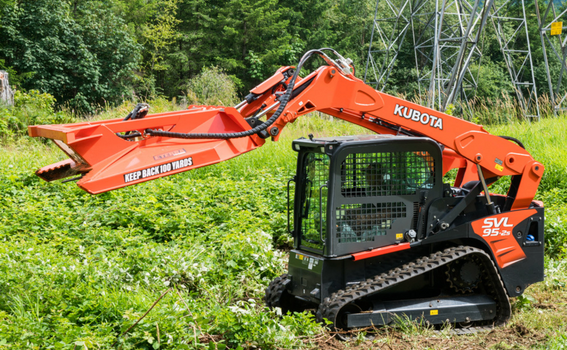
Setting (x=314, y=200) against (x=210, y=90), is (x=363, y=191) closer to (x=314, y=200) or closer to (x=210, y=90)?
(x=314, y=200)

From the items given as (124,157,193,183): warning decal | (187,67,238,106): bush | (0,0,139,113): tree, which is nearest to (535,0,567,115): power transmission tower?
(187,67,238,106): bush

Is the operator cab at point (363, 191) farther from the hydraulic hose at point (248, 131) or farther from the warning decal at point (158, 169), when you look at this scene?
the warning decal at point (158, 169)

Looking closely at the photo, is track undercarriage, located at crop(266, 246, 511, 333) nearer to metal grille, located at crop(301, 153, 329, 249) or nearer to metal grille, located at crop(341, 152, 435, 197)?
metal grille, located at crop(301, 153, 329, 249)

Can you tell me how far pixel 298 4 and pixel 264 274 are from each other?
1472 inches

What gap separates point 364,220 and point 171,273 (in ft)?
6.44

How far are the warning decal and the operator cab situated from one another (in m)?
1.21

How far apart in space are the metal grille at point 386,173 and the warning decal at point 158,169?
4.48ft

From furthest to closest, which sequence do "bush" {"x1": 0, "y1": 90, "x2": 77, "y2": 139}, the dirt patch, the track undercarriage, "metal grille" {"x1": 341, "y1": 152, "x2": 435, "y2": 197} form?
"bush" {"x1": 0, "y1": 90, "x2": 77, "y2": 139}
"metal grille" {"x1": 341, "y1": 152, "x2": 435, "y2": 197}
the track undercarriage
the dirt patch

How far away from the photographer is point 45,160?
430 inches

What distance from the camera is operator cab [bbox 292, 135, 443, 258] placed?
4504mm

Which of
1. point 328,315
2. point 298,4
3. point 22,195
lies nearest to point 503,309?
point 328,315

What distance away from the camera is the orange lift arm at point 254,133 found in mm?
3625

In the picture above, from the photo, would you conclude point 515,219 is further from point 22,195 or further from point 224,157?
point 22,195

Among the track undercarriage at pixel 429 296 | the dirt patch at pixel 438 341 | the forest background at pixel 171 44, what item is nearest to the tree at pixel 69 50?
the forest background at pixel 171 44
